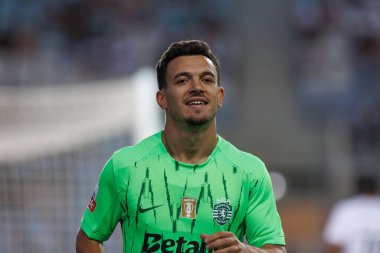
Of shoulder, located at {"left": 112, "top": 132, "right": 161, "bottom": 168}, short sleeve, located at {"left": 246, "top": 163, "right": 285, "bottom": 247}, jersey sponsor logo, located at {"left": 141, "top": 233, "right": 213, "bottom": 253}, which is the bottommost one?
jersey sponsor logo, located at {"left": 141, "top": 233, "right": 213, "bottom": 253}

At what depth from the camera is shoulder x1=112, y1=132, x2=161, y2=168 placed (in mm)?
4160

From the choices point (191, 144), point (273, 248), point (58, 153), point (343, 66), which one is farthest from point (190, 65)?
point (343, 66)

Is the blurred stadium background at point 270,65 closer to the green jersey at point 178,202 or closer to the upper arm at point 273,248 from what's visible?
the green jersey at point 178,202

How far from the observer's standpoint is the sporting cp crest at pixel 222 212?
4.08 m

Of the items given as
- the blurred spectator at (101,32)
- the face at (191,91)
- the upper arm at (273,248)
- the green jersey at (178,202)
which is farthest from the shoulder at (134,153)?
the blurred spectator at (101,32)

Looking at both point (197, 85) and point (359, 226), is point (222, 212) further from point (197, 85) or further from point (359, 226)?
point (359, 226)

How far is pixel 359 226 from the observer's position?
8.71 metres

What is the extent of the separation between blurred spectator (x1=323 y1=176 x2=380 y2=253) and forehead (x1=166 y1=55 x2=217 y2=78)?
15.6 feet

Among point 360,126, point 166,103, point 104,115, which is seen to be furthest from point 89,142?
point 360,126

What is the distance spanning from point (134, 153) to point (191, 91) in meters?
0.38

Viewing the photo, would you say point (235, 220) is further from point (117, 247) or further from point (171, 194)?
point (117, 247)

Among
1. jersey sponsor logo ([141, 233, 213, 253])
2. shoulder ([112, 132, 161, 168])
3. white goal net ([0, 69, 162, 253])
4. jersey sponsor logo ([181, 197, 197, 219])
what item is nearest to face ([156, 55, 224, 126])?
shoulder ([112, 132, 161, 168])

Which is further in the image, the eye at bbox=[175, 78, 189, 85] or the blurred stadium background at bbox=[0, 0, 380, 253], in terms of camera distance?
the blurred stadium background at bbox=[0, 0, 380, 253]

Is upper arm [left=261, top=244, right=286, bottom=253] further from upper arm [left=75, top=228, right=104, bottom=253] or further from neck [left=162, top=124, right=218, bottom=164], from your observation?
upper arm [left=75, top=228, right=104, bottom=253]
